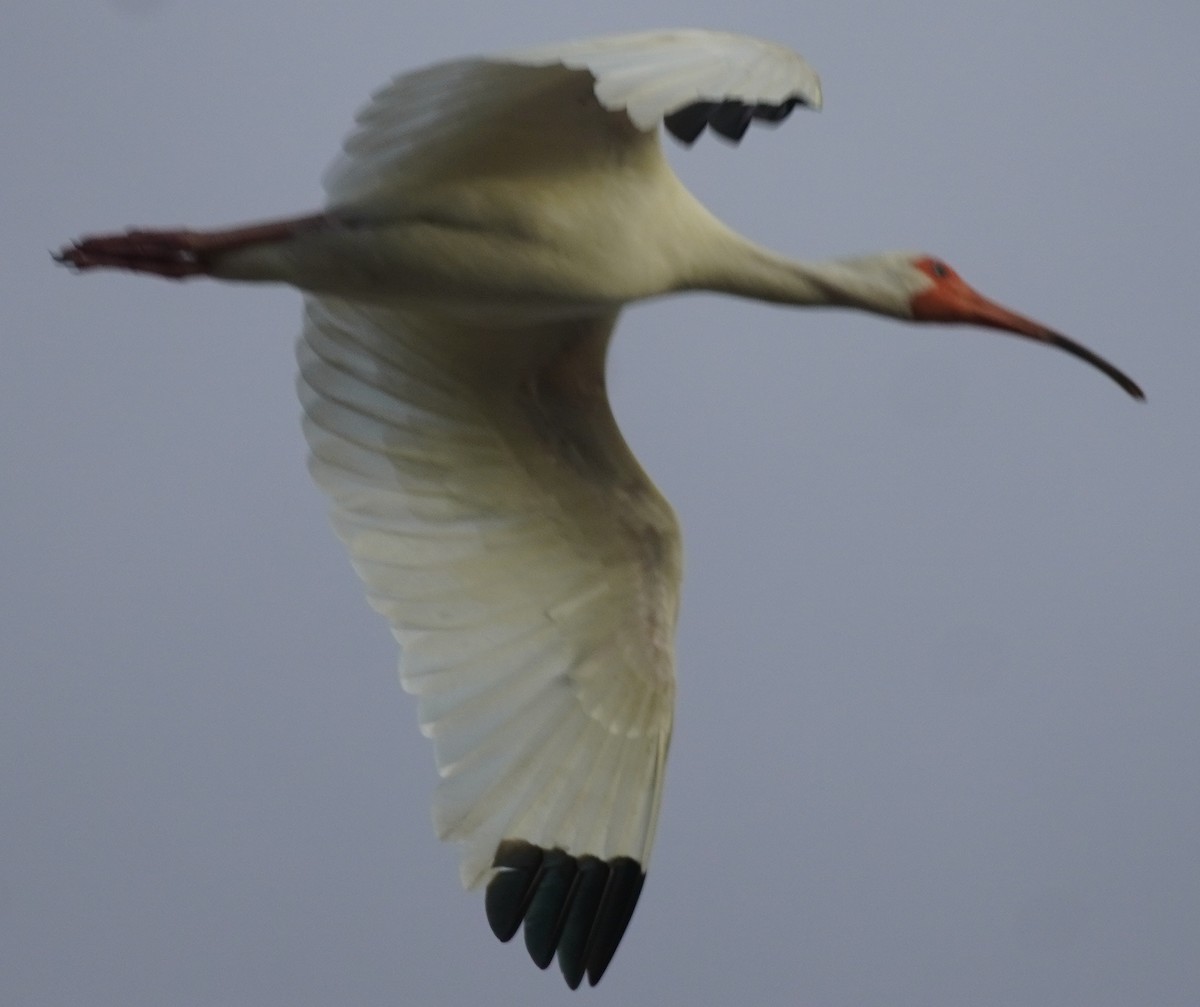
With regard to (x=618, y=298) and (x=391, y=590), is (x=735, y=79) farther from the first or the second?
(x=391, y=590)

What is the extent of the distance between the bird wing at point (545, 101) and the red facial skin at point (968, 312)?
Answer: 103 cm

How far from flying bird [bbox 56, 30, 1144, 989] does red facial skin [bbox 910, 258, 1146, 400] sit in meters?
0.01

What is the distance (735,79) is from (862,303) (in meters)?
2.31

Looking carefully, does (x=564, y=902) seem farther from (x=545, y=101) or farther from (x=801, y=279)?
(x=545, y=101)

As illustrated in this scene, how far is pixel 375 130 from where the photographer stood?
8062 mm

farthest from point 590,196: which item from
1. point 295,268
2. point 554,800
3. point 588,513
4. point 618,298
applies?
point 554,800

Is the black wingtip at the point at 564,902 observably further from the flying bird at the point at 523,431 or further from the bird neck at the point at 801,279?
the bird neck at the point at 801,279

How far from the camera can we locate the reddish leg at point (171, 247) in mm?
8477

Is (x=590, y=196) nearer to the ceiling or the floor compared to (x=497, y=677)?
nearer to the ceiling

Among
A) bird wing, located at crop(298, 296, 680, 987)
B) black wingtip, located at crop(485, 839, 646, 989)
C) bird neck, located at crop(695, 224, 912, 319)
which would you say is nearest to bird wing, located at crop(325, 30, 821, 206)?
bird neck, located at crop(695, 224, 912, 319)

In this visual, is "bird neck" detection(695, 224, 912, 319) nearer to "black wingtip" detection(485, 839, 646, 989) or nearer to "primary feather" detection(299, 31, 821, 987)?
"primary feather" detection(299, 31, 821, 987)

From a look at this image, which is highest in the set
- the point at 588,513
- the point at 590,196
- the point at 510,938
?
the point at 590,196

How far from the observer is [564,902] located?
31.1 ft

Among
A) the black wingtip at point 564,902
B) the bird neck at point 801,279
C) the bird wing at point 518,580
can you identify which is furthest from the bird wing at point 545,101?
the black wingtip at point 564,902
